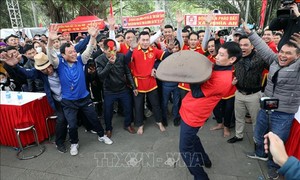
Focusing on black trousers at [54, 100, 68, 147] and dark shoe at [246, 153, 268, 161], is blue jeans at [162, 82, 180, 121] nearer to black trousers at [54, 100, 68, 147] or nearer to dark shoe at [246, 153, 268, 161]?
dark shoe at [246, 153, 268, 161]

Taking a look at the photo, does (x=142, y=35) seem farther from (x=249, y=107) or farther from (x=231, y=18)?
(x=231, y=18)

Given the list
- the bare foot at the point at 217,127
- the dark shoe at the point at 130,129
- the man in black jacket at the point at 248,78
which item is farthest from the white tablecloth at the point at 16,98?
the man in black jacket at the point at 248,78

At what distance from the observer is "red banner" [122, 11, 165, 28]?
6862 millimetres

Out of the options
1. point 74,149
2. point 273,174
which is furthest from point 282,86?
point 74,149

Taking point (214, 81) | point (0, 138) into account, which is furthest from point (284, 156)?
point (0, 138)

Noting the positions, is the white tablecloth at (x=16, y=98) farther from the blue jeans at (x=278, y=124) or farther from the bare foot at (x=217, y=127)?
the blue jeans at (x=278, y=124)

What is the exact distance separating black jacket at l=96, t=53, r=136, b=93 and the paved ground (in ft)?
3.37

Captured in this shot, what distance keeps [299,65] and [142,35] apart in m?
2.59

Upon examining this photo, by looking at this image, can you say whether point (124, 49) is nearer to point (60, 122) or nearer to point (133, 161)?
point (60, 122)

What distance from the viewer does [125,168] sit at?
10.6 feet

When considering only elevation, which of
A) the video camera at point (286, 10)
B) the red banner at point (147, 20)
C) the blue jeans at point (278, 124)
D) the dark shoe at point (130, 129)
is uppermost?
the red banner at point (147, 20)

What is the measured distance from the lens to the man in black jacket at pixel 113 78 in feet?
11.9

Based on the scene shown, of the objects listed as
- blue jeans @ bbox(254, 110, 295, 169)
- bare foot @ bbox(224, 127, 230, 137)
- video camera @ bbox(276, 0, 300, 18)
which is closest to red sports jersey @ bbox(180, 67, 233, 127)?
blue jeans @ bbox(254, 110, 295, 169)

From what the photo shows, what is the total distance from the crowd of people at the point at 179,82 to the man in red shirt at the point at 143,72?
0.06ft
